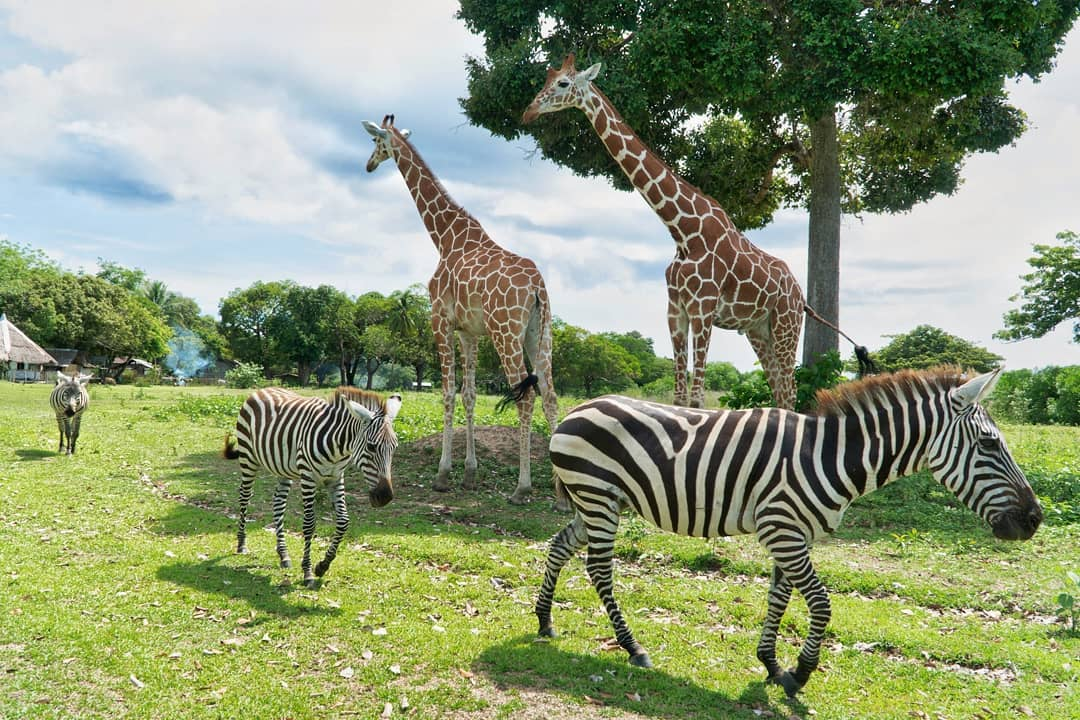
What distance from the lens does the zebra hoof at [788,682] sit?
4.79 metres

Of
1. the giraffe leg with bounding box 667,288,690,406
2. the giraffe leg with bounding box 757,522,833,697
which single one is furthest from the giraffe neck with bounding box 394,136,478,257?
the giraffe leg with bounding box 757,522,833,697

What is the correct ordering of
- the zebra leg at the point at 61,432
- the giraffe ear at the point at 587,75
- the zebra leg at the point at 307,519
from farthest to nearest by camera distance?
the zebra leg at the point at 61,432 → the giraffe ear at the point at 587,75 → the zebra leg at the point at 307,519

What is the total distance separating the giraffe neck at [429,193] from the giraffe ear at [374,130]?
1.02ft

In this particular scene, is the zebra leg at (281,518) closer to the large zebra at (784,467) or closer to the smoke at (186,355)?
the large zebra at (784,467)

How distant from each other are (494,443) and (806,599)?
1033 centimetres

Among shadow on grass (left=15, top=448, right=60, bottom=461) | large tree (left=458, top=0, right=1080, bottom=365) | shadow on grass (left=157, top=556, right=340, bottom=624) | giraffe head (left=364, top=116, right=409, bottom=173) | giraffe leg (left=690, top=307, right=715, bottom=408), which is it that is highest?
large tree (left=458, top=0, right=1080, bottom=365)

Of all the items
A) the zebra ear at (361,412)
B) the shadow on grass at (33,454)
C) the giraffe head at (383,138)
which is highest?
the giraffe head at (383,138)

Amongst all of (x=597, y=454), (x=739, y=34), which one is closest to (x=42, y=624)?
(x=597, y=454)

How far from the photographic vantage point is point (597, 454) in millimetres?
5184

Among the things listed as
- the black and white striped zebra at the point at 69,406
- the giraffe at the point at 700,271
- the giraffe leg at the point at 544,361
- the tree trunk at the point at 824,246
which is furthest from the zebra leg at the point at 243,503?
the tree trunk at the point at 824,246

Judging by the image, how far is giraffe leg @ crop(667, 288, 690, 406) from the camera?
10.3 m

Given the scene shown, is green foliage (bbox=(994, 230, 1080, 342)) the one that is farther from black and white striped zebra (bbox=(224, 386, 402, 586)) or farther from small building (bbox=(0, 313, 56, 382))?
small building (bbox=(0, 313, 56, 382))

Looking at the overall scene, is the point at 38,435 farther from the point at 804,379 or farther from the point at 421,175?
the point at 804,379

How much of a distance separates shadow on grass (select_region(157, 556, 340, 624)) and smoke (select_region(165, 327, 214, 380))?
82.8m
